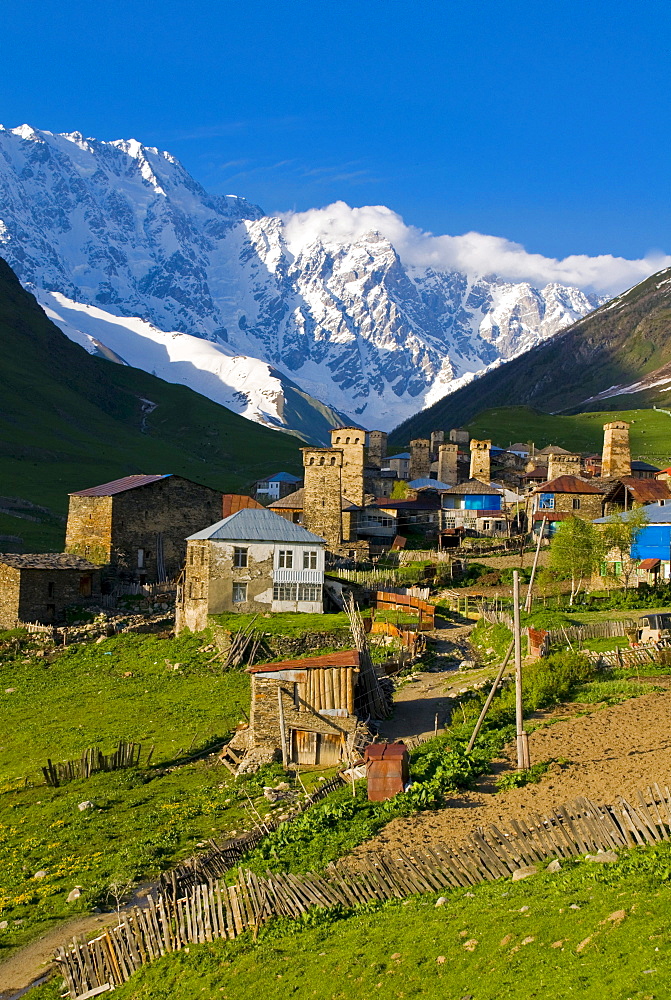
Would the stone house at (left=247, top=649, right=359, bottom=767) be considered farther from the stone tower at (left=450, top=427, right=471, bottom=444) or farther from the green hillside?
the stone tower at (left=450, top=427, right=471, bottom=444)

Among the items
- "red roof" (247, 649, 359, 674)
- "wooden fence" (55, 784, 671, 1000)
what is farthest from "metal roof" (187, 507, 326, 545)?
"wooden fence" (55, 784, 671, 1000)

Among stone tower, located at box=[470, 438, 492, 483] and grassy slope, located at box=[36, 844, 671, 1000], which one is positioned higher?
stone tower, located at box=[470, 438, 492, 483]

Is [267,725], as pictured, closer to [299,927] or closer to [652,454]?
[299,927]

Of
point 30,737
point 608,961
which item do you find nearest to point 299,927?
point 608,961

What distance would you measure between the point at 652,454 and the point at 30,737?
11103 cm

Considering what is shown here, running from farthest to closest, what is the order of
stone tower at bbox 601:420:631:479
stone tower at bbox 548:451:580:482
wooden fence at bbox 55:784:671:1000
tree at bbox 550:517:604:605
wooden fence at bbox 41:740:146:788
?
stone tower at bbox 548:451:580:482 → stone tower at bbox 601:420:631:479 → tree at bbox 550:517:604:605 → wooden fence at bbox 41:740:146:788 → wooden fence at bbox 55:784:671:1000

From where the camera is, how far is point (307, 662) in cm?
2545

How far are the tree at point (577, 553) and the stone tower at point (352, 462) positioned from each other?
23313 millimetres

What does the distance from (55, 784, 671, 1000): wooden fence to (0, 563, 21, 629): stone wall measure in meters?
31.7

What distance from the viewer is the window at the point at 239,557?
39781mm

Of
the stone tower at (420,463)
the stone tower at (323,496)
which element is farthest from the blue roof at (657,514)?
the stone tower at (420,463)

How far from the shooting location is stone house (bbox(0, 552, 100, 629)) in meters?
43.9

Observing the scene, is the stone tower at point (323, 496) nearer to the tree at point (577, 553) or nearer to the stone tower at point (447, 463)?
the tree at point (577, 553)

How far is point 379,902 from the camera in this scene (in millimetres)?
13797
